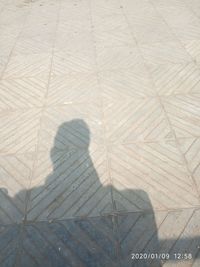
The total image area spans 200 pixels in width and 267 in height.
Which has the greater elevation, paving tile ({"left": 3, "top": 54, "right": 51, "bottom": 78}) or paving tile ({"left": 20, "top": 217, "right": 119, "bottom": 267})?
paving tile ({"left": 3, "top": 54, "right": 51, "bottom": 78})

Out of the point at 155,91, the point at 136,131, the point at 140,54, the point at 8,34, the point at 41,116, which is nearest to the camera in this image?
the point at 136,131

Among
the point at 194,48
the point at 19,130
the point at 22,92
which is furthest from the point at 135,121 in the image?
the point at 194,48

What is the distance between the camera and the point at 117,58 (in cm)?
636

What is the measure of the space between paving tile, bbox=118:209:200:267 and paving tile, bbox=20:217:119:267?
173 millimetres

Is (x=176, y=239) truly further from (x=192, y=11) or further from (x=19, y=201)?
(x=192, y=11)

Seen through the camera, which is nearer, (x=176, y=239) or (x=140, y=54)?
(x=176, y=239)

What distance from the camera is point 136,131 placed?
14.8 ft

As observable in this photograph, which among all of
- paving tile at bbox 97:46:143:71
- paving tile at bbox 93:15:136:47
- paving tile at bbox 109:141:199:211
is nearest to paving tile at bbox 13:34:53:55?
paving tile at bbox 93:15:136:47

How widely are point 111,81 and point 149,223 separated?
10.4 ft

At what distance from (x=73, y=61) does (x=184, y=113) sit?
2.94 metres

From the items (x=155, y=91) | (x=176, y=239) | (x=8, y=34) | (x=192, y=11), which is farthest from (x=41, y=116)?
(x=192, y=11)

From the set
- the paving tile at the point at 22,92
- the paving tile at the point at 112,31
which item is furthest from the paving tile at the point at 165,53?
the paving tile at the point at 22,92

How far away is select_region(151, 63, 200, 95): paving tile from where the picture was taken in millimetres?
5285

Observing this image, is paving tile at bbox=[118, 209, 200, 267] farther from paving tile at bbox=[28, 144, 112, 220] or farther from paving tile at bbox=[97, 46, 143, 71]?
paving tile at bbox=[97, 46, 143, 71]
